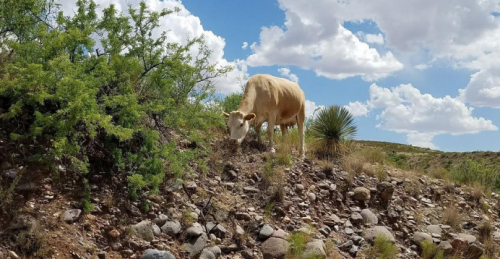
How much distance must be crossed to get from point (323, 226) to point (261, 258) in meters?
2.28

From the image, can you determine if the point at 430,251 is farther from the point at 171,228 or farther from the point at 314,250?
the point at 171,228

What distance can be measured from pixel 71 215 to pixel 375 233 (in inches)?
256

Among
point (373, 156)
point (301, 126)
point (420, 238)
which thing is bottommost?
point (420, 238)

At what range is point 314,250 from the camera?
8.29 m

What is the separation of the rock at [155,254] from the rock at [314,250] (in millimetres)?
2668

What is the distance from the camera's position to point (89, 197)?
6.93m

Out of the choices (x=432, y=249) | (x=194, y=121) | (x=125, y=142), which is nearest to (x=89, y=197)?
(x=125, y=142)

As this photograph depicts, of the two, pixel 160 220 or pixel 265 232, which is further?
pixel 265 232

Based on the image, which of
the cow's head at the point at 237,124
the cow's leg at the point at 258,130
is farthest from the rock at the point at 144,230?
the cow's leg at the point at 258,130

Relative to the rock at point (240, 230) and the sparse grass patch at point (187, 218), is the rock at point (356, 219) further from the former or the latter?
the sparse grass patch at point (187, 218)

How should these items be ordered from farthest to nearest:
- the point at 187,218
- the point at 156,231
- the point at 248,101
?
the point at 248,101
the point at 187,218
the point at 156,231

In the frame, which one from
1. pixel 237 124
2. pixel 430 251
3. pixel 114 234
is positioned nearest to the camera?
pixel 114 234

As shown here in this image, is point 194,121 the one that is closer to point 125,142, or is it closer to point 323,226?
point 125,142

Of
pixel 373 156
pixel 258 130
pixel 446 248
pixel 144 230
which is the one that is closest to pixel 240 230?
pixel 144 230
